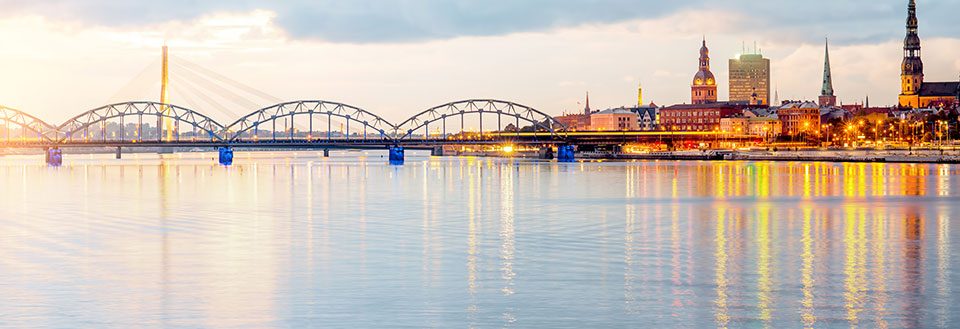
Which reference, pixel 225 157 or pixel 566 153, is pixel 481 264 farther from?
pixel 566 153

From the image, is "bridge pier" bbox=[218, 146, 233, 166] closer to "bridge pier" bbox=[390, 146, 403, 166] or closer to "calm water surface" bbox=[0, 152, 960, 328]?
"bridge pier" bbox=[390, 146, 403, 166]

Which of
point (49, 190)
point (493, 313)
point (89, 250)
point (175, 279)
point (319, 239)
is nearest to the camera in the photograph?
point (493, 313)

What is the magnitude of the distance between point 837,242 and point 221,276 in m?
17.9

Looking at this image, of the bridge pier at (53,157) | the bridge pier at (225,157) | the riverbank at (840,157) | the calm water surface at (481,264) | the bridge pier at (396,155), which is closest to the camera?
the calm water surface at (481,264)

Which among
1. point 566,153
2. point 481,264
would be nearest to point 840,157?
point 566,153

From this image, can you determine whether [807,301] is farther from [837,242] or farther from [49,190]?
[49,190]

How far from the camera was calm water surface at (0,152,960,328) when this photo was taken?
69.7 ft

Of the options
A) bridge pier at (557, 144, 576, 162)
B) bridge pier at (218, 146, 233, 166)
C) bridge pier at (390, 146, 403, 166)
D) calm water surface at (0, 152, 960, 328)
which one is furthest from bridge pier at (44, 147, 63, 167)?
calm water surface at (0, 152, 960, 328)

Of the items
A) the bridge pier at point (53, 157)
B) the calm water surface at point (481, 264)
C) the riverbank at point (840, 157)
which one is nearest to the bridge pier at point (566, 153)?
the riverbank at point (840, 157)

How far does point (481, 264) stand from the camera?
28766 millimetres

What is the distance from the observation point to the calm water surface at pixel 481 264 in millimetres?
21234

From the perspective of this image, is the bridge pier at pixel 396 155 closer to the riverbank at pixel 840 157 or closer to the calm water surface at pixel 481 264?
the riverbank at pixel 840 157

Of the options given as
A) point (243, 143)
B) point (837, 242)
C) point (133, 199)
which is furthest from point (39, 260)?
point (243, 143)

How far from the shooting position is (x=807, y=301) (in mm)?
22344
